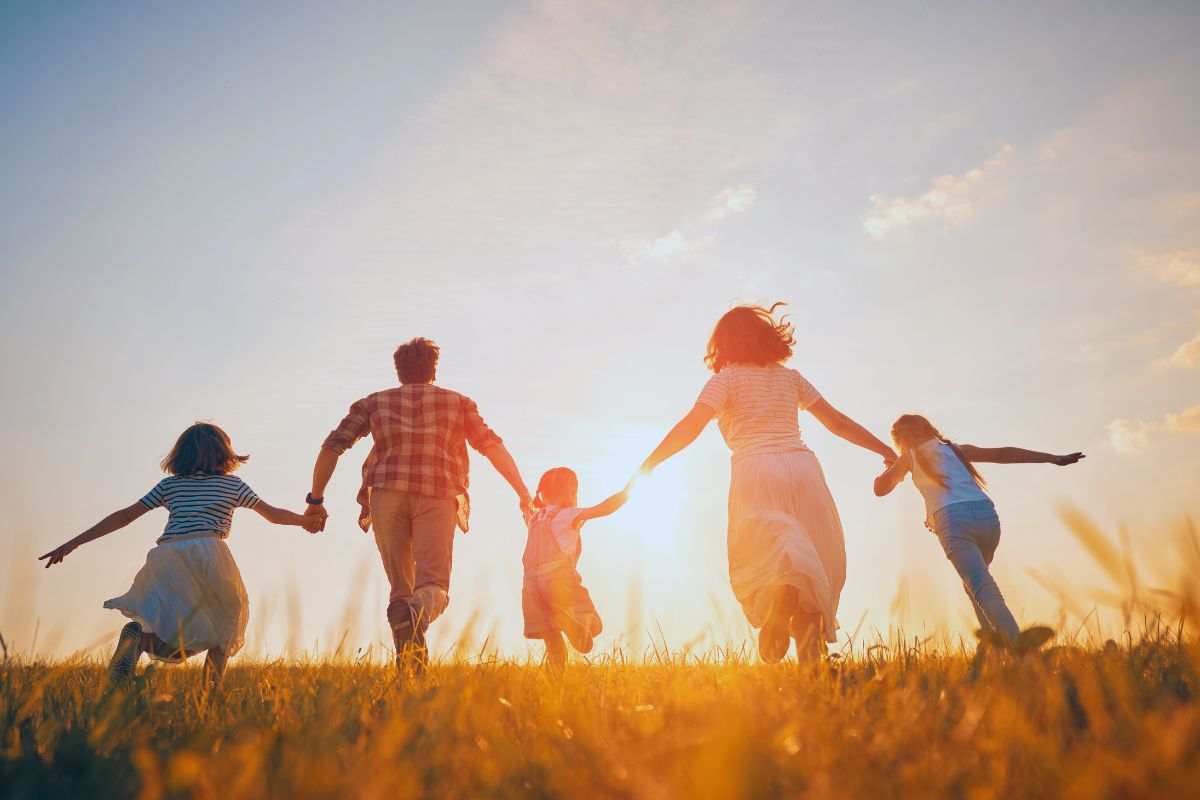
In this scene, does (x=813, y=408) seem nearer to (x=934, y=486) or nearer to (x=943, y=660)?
(x=934, y=486)

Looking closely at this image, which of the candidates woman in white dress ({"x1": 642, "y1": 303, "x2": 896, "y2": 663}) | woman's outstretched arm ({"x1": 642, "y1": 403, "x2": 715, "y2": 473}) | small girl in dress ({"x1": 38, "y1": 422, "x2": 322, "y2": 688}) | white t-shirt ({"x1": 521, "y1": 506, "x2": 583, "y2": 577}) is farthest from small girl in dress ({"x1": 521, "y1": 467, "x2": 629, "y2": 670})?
woman in white dress ({"x1": 642, "y1": 303, "x2": 896, "y2": 663})

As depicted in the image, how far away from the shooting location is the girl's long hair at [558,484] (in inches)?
→ 361

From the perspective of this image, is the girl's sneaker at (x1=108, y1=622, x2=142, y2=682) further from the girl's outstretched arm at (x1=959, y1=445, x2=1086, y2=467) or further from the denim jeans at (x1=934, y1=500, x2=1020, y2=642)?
the girl's outstretched arm at (x1=959, y1=445, x2=1086, y2=467)

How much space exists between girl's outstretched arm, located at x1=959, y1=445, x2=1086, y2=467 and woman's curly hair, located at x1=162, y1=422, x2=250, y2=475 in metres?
6.29

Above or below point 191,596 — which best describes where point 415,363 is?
above

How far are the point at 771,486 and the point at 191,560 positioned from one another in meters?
4.21

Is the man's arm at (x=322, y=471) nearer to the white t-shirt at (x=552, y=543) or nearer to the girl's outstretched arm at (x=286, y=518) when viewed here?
the girl's outstretched arm at (x=286, y=518)

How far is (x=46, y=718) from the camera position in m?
3.42

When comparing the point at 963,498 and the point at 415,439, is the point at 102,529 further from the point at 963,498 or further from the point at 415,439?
the point at 963,498

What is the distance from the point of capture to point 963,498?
774 centimetres

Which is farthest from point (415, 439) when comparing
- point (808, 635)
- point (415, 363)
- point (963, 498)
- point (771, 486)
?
point (963, 498)

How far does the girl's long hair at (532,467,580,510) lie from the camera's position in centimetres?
918

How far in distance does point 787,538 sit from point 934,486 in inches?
109

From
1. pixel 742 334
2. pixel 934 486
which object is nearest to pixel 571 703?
pixel 742 334
